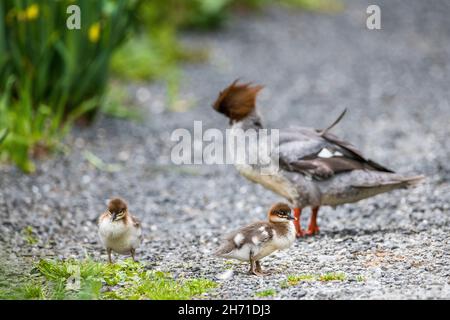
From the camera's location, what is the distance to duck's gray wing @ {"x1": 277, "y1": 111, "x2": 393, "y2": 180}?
652 centimetres

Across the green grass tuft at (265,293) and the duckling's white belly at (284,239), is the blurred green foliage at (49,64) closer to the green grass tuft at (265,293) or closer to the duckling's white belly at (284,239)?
the duckling's white belly at (284,239)

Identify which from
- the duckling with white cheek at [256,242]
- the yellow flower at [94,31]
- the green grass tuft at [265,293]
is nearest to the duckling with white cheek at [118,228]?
the duckling with white cheek at [256,242]

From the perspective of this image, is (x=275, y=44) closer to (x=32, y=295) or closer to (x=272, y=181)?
(x=272, y=181)

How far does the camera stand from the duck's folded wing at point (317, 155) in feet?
21.4

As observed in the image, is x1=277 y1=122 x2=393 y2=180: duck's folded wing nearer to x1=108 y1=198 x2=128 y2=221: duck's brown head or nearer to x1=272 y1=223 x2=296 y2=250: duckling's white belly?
x1=272 y1=223 x2=296 y2=250: duckling's white belly

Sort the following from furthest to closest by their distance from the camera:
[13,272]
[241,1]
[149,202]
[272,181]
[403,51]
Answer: [241,1]
[403,51]
[149,202]
[272,181]
[13,272]

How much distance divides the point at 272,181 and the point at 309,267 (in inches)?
48.0

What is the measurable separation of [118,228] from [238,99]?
1.78m

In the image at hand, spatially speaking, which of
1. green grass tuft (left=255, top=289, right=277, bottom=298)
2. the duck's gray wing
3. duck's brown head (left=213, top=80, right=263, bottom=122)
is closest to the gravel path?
green grass tuft (left=255, top=289, right=277, bottom=298)

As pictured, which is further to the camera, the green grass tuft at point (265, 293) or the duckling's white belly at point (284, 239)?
the duckling's white belly at point (284, 239)

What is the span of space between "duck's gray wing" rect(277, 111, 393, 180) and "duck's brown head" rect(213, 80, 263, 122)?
13.4 inches

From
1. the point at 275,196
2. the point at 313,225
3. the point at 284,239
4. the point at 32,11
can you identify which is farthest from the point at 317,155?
the point at 32,11
